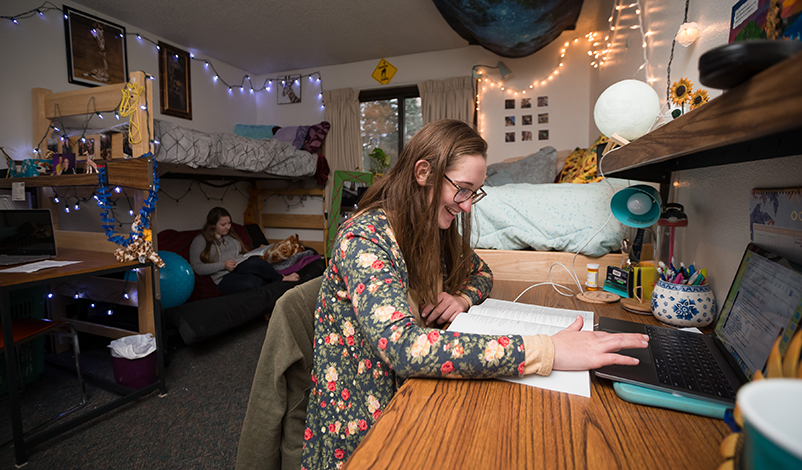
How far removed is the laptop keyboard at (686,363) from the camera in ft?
1.75

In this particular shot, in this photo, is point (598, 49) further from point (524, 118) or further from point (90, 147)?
point (90, 147)

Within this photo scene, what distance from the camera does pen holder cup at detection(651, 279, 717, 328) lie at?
82 cm

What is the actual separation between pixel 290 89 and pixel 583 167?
12.6 ft

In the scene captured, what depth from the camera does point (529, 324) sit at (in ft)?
2.55

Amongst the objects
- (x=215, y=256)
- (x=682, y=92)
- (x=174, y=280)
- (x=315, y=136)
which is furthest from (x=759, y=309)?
(x=315, y=136)

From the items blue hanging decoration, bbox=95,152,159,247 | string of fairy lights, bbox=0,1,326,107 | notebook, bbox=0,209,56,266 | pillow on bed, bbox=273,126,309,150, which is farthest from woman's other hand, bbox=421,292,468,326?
string of fairy lights, bbox=0,1,326,107

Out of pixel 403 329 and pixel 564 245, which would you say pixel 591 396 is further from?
pixel 564 245

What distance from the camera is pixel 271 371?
2.88 ft

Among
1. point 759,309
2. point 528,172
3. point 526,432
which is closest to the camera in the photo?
point 526,432

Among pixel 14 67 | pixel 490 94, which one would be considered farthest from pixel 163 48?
pixel 490 94

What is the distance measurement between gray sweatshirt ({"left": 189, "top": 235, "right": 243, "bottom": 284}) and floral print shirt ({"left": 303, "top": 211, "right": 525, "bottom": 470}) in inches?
103

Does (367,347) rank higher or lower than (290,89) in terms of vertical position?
lower

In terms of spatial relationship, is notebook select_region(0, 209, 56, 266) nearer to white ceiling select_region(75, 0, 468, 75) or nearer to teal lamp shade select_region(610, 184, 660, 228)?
white ceiling select_region(75, 0, 468, 75)

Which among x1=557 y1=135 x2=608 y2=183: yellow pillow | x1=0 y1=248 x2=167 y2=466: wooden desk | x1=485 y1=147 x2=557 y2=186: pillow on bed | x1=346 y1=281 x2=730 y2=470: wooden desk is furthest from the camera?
x1=485 y1=147 x2=557 y2=186: pillow on bed
